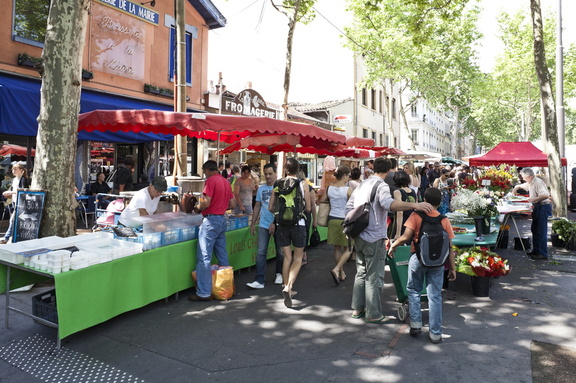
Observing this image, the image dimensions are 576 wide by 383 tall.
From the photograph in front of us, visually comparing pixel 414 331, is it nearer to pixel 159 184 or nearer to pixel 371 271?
pixel 371 271

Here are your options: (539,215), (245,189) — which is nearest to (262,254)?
(245,189)

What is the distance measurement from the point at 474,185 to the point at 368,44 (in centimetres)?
1466

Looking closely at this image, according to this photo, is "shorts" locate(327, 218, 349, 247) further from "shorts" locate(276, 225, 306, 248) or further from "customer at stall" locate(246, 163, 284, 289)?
"shorts" locate(276, 225, 306, 248)

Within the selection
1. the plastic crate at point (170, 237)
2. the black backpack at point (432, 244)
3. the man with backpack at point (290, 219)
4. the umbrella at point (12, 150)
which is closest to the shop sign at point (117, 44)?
the umbrella at point (12, 150)

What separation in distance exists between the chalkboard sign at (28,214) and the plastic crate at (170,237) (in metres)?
1.76

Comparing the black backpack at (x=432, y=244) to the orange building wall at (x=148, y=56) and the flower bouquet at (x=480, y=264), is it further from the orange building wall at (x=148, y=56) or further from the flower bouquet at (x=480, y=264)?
the orange building wall at (x=148, y=56)

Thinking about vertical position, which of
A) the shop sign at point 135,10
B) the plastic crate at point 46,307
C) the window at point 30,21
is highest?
the shop sign at point 135,10

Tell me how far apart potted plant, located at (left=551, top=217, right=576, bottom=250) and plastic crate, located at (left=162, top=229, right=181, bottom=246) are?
8073 millimetres

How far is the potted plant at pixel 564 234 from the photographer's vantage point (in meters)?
8.76

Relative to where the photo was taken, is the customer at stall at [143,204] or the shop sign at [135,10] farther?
the shop sign at [135,10]

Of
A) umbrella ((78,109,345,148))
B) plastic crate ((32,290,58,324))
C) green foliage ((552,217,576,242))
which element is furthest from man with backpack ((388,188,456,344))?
green foliage ((552,217,576,242))

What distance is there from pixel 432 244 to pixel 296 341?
169cm

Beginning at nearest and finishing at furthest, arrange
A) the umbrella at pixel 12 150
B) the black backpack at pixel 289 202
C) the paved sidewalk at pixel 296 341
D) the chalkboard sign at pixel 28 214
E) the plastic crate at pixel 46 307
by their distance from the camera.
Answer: the paved sidewalk at pixel 296 341 → the plastic crate at pixel 46 307 → the black backpack at pixel 289 202 → the chalkboard sign at pixel 28 214 → the umbrella at pixel 12 150

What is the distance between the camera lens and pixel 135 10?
12.4 meters
